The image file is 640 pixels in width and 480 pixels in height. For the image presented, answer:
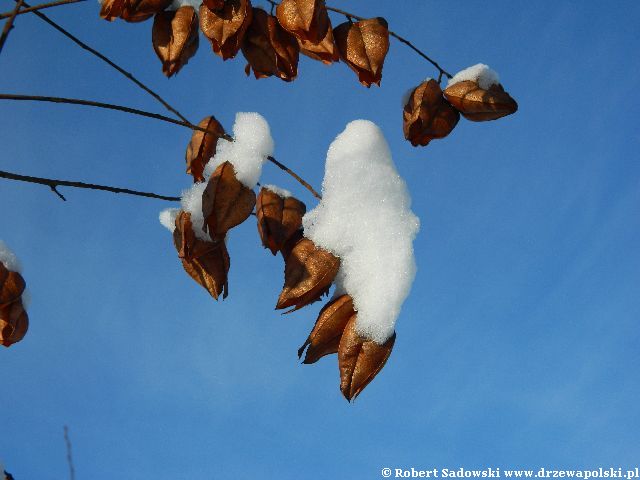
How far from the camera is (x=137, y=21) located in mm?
1612

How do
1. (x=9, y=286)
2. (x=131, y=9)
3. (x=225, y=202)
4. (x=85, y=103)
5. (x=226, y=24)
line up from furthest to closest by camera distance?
(x=9, y=286) → (x=131, y=9) → (x=226, y=24) → (x=225, y=202) → (x=85, y=103)

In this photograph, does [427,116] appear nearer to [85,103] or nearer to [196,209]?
[196,209]

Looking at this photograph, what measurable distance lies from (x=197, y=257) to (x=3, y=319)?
2.19 ft

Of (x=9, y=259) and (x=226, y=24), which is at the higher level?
(x=226, y=24)

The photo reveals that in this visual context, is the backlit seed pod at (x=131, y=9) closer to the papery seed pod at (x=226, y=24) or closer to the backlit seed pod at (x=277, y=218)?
the papery seed pod at (x=226, y=24)

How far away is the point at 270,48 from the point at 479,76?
750 millimetres

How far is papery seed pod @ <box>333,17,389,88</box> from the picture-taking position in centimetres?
154

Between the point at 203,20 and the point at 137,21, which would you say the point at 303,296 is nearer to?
the point at 203,20

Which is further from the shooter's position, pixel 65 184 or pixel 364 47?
pixel 364 47

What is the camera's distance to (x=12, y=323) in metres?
1.69

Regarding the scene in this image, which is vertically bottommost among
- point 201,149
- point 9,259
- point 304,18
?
point 9,259

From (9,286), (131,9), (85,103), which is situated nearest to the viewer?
(85,103)

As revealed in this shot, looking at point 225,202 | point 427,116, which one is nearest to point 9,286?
point 225,202

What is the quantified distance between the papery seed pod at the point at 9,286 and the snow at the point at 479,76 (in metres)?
1.43
